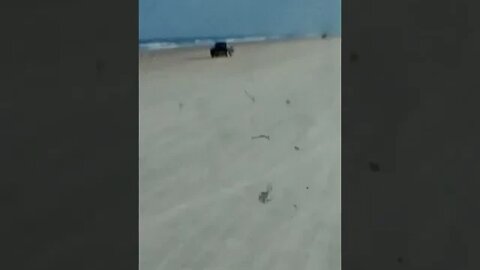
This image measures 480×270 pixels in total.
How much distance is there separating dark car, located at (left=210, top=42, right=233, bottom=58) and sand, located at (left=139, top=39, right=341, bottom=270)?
8cm

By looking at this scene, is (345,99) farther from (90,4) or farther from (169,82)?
(169,82)

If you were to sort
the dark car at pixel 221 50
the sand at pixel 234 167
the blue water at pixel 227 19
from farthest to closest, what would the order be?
1. the dark car at pixel 221 50
2. the blue water at pixel 227 19
3. the sand at pixel 234 167

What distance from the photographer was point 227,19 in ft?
4.56

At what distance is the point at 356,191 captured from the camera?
430 millimetres

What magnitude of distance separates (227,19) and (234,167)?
0.55m

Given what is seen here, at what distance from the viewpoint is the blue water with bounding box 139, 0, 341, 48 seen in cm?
113

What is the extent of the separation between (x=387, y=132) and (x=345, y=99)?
0.04m

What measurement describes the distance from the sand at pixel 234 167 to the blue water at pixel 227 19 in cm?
5

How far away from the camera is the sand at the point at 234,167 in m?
0.76

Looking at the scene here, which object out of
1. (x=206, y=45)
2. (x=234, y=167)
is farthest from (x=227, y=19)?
(x=234, y=167)

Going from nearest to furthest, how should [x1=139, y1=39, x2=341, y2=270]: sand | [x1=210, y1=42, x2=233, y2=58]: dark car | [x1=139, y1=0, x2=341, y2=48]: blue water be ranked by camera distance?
[x1=139, y1=39, x2=341, y2=270]: sand, [x1=139, y1=0, x2=341, y2=48]: blue water, [x1=210, y1=42, x2=233, y2=58]: dark car

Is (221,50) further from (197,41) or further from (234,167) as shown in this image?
(234,167)

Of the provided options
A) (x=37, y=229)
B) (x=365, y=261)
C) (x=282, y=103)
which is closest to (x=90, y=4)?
(x=37, y=229)

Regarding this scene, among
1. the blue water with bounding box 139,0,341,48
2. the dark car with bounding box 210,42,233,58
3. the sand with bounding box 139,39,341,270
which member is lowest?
the sand with bounding box 139,39,341,270
